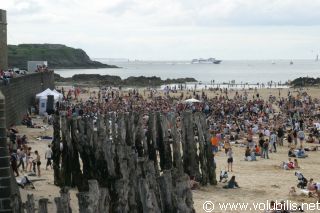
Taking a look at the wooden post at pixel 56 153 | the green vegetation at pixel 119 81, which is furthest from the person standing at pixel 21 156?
the green vegetation at pixel 119 81

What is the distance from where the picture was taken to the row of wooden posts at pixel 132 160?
10.8m

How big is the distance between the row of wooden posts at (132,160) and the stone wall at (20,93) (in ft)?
27.0

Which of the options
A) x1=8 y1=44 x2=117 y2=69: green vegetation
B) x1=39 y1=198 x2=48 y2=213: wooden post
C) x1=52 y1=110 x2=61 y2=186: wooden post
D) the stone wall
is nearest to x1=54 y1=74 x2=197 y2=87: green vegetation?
x1=8 y1=44 x2=117 y2=69: green vegetation

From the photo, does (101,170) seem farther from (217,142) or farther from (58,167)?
(217,142)

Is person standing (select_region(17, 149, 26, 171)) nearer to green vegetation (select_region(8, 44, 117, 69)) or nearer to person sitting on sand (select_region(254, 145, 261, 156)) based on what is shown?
person sitting on sand (select_region(254, 145, 261, 156))

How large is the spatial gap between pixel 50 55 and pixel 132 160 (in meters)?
156

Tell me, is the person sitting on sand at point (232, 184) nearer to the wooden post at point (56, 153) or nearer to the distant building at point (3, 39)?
the wooden post at point (56, 153)

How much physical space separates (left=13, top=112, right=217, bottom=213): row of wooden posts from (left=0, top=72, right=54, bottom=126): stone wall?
823 cm

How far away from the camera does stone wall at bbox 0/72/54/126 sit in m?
28.0

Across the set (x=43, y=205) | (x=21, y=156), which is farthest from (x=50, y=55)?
(x=43, y=205)

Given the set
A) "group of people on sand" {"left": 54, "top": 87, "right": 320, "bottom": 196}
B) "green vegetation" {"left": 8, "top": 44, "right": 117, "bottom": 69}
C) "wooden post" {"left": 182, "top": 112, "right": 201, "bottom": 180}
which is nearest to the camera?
"wooden post" {"left": 182, "top": 112, "right": 201, "bottom": 180}

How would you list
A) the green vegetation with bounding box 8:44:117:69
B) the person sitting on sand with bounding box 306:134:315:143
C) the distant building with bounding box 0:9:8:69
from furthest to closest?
the green vegetation with bounding box 8:44:117:69
the distant building with bounding box 0:9:8:69
the person sitting on sand with bounding box 306:134:315:143

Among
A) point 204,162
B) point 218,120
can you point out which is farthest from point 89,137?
point 218,120

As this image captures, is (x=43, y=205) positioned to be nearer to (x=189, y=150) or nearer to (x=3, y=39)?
(x=189, y=150)
